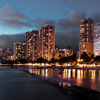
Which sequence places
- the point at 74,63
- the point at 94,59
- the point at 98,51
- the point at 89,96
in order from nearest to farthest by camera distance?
the point at 89,96, the point at 94,59, the point at 74,63, the point at 98,51

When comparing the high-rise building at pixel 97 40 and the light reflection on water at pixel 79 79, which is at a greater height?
the high-rise building at pixel 97 40

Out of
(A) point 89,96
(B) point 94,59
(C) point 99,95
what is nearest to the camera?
(C) point 99,95

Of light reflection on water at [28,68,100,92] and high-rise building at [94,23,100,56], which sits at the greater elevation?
high-rise building at [94,23,100,56]

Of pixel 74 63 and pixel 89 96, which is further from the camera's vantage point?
pixel 74 63

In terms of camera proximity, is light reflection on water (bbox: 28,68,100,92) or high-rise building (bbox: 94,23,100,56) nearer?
light reflection on water (bbox: 28,68,100,92)

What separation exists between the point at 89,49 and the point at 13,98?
18518cm

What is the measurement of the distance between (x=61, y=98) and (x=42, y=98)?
202 centimetres

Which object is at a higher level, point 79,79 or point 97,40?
point 97,40

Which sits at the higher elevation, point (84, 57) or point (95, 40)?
point (95, 40)

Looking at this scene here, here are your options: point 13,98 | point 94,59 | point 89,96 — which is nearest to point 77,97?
point 89,96

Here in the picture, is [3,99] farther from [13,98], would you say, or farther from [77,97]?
[77,97]

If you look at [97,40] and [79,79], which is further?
[97,40]

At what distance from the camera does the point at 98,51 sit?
631ft

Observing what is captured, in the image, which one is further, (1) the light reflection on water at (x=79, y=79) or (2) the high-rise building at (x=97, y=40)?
(2) the high-rise building at (x=97, y=40)
